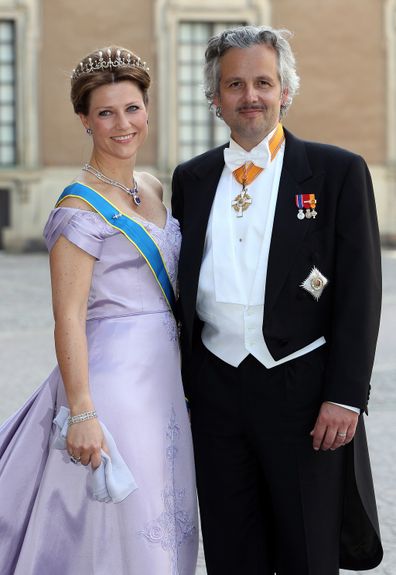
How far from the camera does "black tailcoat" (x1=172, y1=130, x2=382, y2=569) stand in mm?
2633

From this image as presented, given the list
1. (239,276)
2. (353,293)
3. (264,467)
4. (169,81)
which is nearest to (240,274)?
(239,276)

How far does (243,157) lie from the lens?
2.79 meters

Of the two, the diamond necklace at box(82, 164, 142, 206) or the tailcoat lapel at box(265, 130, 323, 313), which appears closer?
the tailcoat lapel at box(265, 130, 323, 313)

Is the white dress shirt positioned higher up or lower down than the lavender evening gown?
higher up

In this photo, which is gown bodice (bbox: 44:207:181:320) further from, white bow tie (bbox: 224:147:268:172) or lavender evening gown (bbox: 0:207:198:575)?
white bow tie (bbox: 224:147:268:172)

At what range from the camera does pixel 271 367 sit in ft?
8.84

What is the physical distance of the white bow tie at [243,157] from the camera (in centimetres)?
276

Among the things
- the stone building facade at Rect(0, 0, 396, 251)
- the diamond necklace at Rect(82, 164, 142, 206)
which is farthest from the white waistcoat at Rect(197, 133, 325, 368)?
the stone building facade at Rect(0, 0, 396, 251)

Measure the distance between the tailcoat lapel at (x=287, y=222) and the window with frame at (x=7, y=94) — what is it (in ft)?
43.7

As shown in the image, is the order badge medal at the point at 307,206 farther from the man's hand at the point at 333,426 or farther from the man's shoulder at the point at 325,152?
the man's hand at the point at 333,426

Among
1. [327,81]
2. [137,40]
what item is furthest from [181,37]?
[327,81]

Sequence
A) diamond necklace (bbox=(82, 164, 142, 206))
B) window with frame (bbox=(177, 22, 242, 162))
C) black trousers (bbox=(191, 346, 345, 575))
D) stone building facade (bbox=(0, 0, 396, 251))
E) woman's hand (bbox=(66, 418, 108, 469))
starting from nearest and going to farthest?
woman's hand (bbox=(66, 418, 108, 469))
black trousers (bbox=(191, 346, 345, 575))
diamond necklace (bbox=(82, 164, 142, 206))
stone building facade (bbox=(0, 0, 396, 251))
window with frame (bbox=(177, 22, 242, 162))

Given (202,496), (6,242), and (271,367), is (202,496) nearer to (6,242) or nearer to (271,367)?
(271,367)

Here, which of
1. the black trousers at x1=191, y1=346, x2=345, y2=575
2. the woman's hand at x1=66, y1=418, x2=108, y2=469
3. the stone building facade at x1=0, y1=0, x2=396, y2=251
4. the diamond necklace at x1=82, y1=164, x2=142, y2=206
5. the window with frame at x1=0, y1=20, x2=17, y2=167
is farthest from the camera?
the window with frame at x1=0, y1=20, x2=17, y2=167
